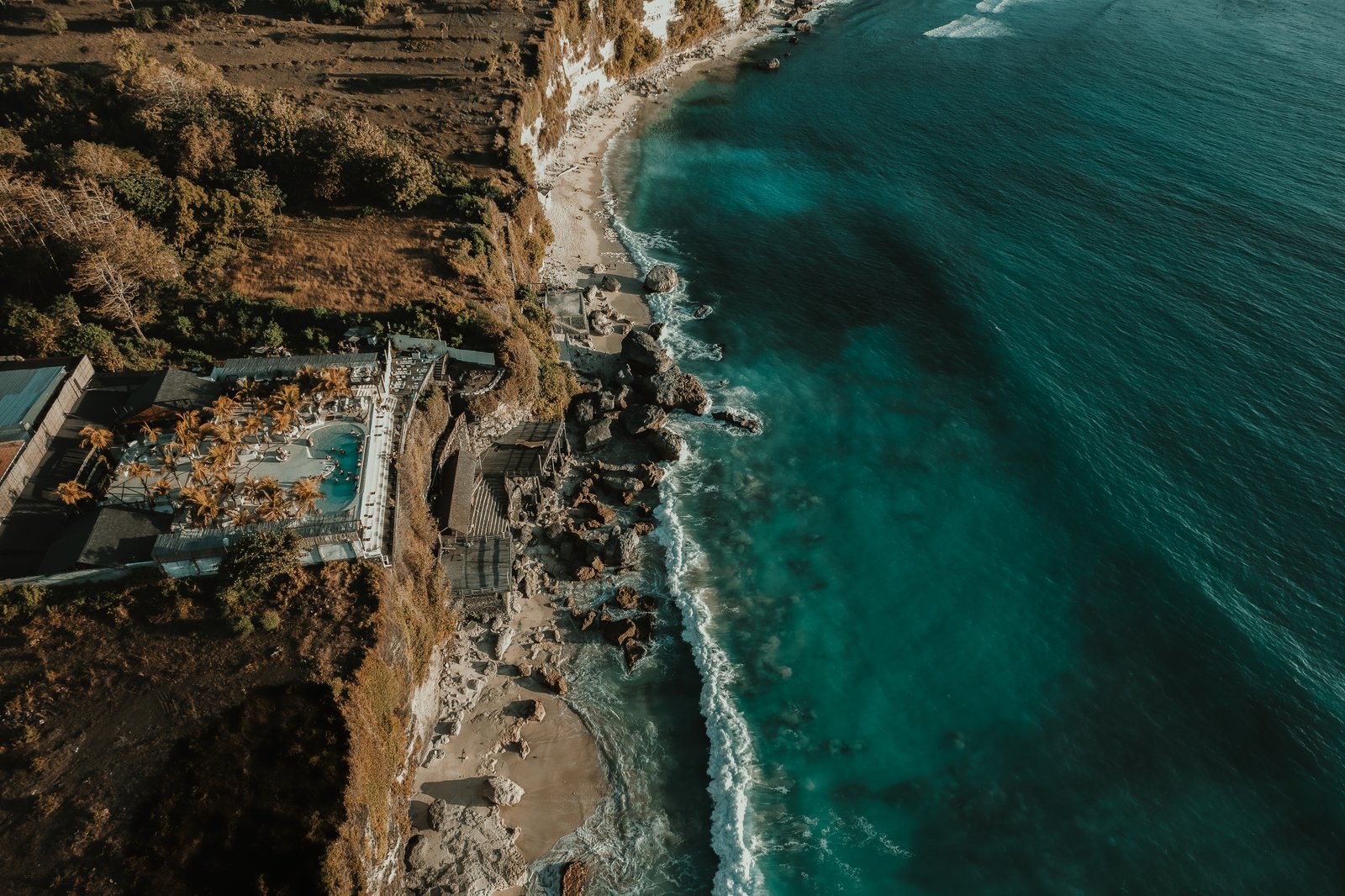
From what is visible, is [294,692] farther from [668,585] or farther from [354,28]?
[354,28]

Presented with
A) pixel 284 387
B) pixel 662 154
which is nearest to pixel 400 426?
pixel 284 387

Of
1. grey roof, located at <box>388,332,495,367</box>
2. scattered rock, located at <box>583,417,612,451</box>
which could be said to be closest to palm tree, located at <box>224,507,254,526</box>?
grey roof, located at <box>388,332,495,367</box>

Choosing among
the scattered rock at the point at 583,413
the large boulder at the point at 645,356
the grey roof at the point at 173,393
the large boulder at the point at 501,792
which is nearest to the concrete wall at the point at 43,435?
the grey roof at the point at 173,393

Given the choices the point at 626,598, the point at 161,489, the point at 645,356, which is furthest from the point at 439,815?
the point at 645,356

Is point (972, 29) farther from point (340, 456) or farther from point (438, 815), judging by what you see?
point (438, 815)

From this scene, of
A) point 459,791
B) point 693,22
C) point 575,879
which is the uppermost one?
point 693,22

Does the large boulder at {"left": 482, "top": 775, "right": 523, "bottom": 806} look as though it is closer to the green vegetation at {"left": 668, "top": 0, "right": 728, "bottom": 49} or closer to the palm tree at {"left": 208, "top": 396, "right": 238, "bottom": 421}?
the palm tree at {"left": 208, "top": 396, "right": 238, "bottom": 421}
